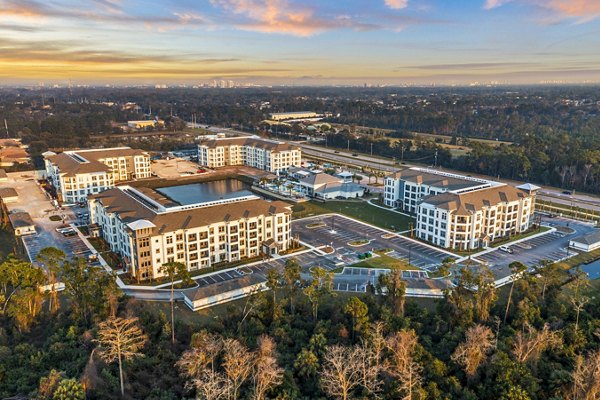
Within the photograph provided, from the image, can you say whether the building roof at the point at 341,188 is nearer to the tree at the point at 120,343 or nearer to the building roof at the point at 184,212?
the building roof at the point at 184,212

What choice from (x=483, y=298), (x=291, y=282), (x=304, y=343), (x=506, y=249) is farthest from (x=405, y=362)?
(x=506, y=249)

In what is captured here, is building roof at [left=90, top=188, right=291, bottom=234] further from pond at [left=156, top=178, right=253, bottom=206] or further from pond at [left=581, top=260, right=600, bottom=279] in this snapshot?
pond at [left=581, top=260, right=600, bottom=279]

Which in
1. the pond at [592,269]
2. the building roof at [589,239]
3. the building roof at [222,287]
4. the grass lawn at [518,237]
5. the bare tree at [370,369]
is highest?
the bare tree at [370,369]

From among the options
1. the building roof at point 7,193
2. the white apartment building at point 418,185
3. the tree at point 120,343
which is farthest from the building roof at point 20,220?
the white apartment building at point 418,185

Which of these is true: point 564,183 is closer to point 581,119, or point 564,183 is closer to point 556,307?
point 556,307

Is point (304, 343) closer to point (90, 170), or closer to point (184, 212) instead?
point (184, 212)

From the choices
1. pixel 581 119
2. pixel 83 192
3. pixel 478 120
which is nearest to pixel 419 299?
pixel 83 192

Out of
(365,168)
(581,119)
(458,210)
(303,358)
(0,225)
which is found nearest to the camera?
(303,358)
